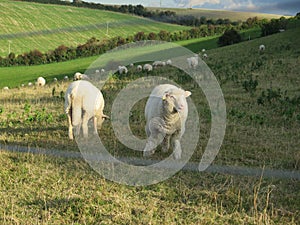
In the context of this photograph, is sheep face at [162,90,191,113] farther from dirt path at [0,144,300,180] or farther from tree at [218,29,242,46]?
tree at [218,29,242,46]

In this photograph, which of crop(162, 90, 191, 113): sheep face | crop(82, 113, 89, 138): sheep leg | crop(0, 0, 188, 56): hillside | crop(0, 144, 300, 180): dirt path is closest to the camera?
crop(0, 144, 300, 180): dirt path

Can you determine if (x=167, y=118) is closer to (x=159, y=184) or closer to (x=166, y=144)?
(x=166, y=144)

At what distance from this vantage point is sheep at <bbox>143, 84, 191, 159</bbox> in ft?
34.0

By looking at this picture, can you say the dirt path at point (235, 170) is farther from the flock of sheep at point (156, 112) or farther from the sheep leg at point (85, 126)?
the sheep leg at point (85, 126)

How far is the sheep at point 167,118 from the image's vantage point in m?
10.4

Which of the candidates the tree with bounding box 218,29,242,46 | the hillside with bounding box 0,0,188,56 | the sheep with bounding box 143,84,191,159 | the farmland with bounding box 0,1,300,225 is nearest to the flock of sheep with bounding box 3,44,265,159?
the sheep with bounding box 143,84,191,159

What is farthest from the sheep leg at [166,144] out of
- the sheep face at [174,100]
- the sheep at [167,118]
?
the sheep face at [174,100]

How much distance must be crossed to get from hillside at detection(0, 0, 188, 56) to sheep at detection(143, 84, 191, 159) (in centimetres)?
6891

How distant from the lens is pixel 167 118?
1062 centimetres

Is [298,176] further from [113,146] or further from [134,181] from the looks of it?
[113,146]

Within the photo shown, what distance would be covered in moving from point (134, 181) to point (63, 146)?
386cm

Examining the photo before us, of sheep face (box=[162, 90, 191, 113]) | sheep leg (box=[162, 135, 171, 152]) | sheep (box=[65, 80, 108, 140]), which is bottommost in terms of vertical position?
sheep leg (box=[162, 135, 171, 152])

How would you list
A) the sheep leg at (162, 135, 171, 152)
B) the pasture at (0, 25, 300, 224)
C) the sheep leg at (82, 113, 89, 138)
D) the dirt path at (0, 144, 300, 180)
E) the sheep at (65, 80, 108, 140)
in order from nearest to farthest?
the pasture at (0, 25, 300, 224) < the dirt path at (0, 144, 300, 180) < the sheep leg at (162, 135, 171, 152) < the sheep at (65, 80, 108, 140) < the sheep leg at (82, 113, 89, 138)

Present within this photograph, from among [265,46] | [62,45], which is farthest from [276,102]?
Result: [62,45]
